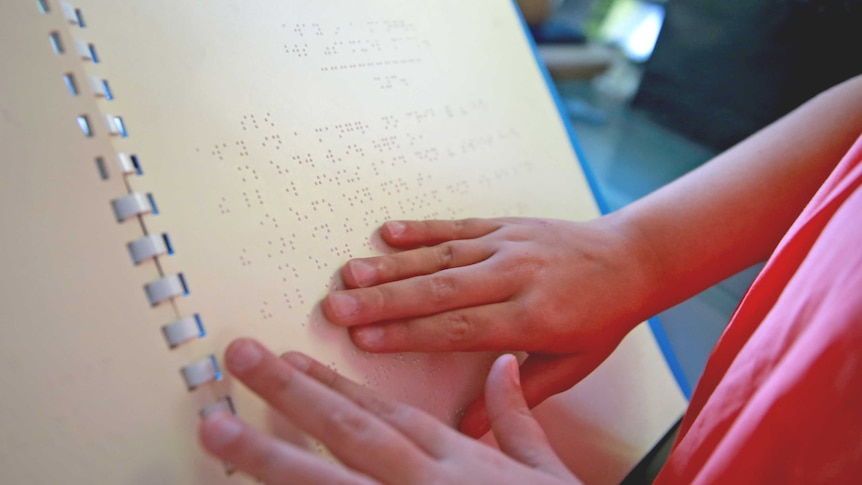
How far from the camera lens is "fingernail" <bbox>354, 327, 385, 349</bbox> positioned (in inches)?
17.0

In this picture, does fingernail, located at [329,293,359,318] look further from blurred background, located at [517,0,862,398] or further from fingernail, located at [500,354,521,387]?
blurred background, located at [517,0,862,398]

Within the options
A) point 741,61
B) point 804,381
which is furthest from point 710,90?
point 804,381

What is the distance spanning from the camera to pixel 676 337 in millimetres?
745

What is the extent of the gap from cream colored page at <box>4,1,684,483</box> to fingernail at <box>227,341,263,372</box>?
3cm

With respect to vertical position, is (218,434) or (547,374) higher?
(218,434)

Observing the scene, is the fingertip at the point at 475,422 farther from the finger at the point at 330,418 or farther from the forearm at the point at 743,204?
the forearm at the point at 743,204

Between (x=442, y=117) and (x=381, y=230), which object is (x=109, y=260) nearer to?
(x=381, y=230)

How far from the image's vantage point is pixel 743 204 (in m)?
0.60

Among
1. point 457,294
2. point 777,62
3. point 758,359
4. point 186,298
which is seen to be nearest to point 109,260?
point 186,298

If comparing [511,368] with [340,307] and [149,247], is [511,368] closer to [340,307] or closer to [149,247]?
[340,307]

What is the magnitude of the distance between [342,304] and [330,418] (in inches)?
4.2

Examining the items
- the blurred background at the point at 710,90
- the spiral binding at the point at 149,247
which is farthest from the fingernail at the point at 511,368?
the blurred background at the point at 710,90

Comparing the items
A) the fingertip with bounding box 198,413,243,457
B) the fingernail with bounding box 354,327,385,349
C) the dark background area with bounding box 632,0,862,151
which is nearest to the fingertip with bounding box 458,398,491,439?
the fingernail with bounding box 354,327,385,349

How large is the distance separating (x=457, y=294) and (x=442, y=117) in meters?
0.24
